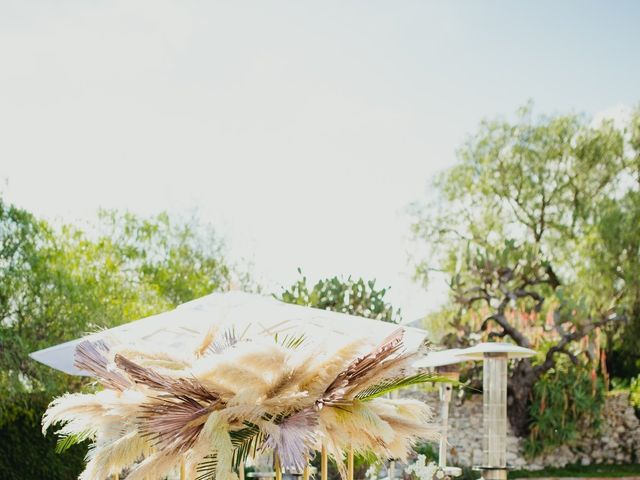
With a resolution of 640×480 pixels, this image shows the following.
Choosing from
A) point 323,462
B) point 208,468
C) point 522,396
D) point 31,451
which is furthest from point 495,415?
point 522,396

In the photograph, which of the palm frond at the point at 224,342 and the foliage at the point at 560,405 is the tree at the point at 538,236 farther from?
the palm frond at the point at 224,342

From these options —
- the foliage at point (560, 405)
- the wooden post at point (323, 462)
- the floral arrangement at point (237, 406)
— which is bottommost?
the wooden post at point (323, 462)

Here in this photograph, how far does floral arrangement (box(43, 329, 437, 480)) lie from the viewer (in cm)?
306

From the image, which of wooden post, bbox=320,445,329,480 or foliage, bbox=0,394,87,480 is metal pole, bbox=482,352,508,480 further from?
foliage, bbox=0,394,87,480

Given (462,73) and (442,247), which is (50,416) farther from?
(442,247)

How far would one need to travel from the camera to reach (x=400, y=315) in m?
15.8

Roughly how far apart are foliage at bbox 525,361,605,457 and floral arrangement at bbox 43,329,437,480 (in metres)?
16.7

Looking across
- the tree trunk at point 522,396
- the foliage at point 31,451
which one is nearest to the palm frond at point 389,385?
the foliage at point 31,451

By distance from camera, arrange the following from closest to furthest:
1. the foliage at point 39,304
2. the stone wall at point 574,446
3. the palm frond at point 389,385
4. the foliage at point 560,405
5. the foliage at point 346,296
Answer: the palm frond at point 389,385 → the foliage at point 39,304 → the foliage at point 346,296 → the foliage at point 560,405 → the stone wall at point 574,446

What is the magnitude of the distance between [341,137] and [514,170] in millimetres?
6217

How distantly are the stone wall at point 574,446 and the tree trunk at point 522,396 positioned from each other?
0.26 metres

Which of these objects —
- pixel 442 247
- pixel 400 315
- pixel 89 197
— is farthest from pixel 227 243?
pixel 400 315

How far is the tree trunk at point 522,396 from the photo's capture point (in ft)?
64.5

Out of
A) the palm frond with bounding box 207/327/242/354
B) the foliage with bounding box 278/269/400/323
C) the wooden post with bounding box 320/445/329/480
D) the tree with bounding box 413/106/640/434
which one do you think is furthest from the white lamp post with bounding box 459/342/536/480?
the tree with bounding box 413/106/640/434
